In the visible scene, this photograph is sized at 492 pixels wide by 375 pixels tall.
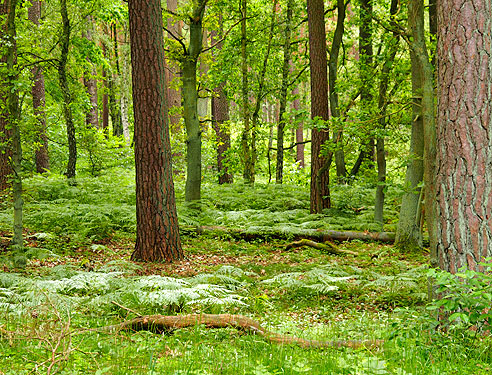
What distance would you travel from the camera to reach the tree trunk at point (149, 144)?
7.89 m

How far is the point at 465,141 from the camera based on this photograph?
400cm

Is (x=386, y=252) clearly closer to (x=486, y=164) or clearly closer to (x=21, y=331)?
(x=486, y=164)

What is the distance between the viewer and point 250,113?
1658 centimetres

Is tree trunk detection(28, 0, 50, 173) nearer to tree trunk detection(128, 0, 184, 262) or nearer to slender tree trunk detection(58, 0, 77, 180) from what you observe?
slender tree trunk detection(58, 0, 77, 180)

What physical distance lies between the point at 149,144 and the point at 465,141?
545 cm

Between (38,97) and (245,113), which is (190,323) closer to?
(245,113)

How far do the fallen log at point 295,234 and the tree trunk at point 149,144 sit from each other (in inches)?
91.9

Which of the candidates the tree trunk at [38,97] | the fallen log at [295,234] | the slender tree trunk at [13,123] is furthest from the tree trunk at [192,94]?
the tree trunk at [38,97]

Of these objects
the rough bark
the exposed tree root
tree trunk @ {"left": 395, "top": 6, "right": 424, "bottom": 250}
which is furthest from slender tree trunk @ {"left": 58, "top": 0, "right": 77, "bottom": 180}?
the rough bark

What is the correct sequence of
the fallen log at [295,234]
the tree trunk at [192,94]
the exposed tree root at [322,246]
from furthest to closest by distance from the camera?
the tree trunk at [192,94], the fallen log at [295,234], the exposed tree root at [322,246]

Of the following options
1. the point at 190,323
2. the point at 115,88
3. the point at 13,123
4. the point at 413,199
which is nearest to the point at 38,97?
the point at 115,88

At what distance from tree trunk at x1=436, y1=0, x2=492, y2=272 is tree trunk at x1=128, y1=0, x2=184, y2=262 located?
509 cm

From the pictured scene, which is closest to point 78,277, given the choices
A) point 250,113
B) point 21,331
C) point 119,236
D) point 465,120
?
point 21,331

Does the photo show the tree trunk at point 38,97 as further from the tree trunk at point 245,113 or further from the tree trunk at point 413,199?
the tree trunk at point 413,199
